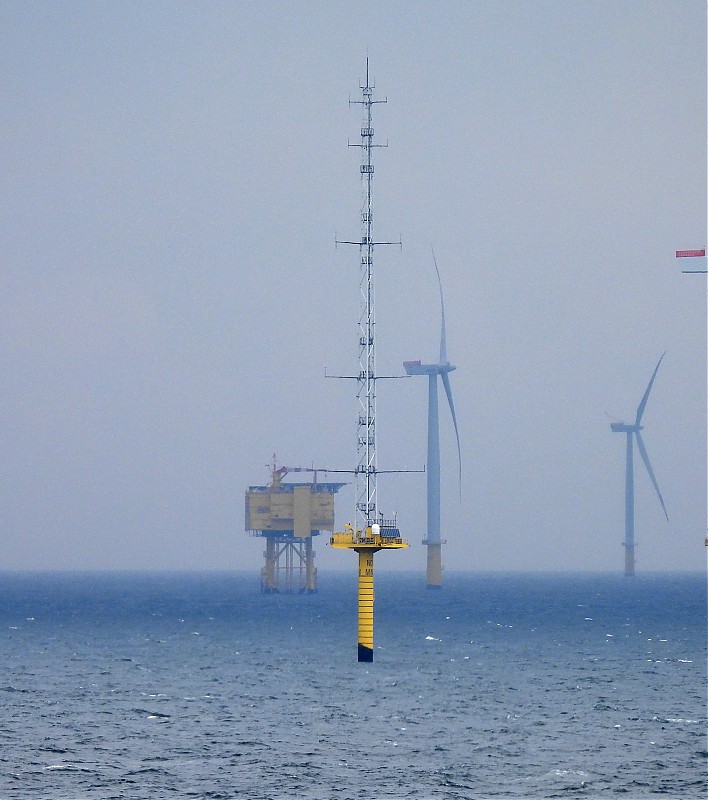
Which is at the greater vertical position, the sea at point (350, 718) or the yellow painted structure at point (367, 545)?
the yellow painted structure at point (367, 545)

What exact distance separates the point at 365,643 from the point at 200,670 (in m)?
20.2

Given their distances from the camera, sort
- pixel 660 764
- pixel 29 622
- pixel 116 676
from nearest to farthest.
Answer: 1. pixel 660 764
2. pixel 116 676
3. pixel 29 622

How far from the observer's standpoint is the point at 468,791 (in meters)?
53.4

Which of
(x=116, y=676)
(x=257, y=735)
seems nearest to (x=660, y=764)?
(x=257, y=735)

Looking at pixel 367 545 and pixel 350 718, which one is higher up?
pixel 367 545

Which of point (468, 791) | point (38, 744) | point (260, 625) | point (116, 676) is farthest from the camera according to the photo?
point (260, 625)

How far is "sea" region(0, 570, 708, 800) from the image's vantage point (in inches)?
2168

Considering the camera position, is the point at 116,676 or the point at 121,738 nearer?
the point at 121,738

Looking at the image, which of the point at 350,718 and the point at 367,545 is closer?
the point at 350,718

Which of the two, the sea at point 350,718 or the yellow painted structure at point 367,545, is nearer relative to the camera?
the sea at point 350,718

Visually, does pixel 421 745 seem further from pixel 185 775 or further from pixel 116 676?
pixel 116 676

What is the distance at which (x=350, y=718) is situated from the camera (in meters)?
71.9

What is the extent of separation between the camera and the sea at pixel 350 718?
2168 inches

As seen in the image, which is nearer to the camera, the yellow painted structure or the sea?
the sea
